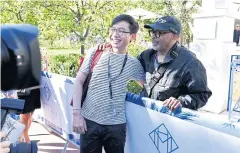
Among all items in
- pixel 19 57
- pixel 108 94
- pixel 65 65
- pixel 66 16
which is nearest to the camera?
pixel 19 57

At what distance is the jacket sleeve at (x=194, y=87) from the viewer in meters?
1.96

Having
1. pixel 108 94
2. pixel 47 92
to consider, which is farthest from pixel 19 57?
pixel 47 92

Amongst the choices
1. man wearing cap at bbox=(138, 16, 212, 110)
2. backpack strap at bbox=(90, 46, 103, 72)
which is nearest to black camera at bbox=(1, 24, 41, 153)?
man wearing cap at bbox=(138, 16, 212, 110)

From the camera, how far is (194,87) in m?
1.98

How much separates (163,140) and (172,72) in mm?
452

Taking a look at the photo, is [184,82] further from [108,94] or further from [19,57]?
[19,57]

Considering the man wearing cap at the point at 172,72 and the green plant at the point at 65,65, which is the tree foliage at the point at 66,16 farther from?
the man wearing cap at the point at 172,72

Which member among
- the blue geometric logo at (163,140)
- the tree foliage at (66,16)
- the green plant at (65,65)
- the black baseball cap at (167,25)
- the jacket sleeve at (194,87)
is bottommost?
the green plant at (65,65)

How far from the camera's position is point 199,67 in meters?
2.02

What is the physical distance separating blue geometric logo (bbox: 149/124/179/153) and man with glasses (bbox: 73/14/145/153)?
26cm

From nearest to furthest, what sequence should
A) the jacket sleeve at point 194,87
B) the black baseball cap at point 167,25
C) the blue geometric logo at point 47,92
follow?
the jacket sleeve at point 194,87 < the black baseball cap at point 167,25 < the blue geometric logo at point 47,92

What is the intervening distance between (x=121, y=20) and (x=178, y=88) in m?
0.63

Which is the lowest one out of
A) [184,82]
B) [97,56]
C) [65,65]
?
[65,65]

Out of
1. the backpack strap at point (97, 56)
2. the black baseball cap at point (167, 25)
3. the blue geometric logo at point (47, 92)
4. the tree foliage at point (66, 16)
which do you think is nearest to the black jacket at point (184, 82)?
the black baseball cap at point (167, 25)
